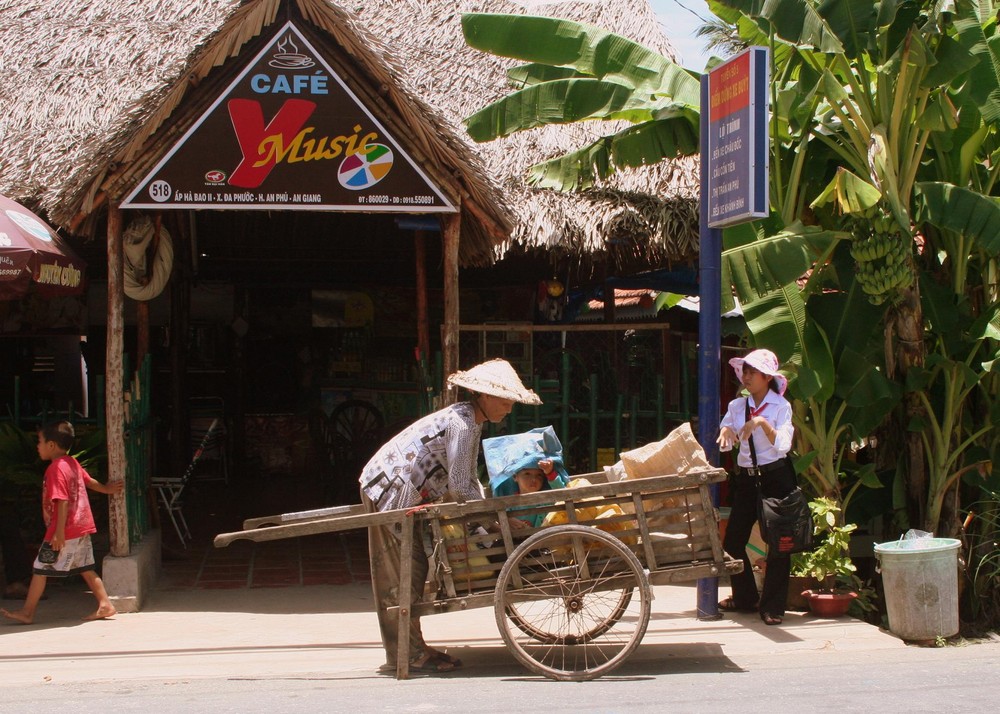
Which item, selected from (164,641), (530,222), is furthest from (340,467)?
(164,641)

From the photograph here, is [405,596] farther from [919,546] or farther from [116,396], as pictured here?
[919,546]

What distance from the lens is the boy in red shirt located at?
6754mm

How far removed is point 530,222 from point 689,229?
4.21 feet

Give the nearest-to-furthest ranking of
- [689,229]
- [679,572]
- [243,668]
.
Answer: [679,572]
[243,668]
[689,229]

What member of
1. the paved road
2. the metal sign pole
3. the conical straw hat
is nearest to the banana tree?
the metal sign pole

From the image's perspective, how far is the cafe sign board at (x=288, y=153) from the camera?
7.10m

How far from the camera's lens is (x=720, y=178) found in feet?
20.9

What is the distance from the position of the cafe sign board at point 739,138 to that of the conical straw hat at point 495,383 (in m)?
1.67

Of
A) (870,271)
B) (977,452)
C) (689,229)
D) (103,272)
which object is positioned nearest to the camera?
(870,271)

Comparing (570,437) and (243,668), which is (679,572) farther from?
(570,437)

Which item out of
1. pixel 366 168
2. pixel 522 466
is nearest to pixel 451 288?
pixel 366 168

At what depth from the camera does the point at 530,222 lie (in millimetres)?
8578

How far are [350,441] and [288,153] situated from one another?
4226 mm

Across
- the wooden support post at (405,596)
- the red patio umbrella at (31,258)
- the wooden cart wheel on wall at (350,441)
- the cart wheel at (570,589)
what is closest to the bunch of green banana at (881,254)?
the cart wheel at (570,589)
